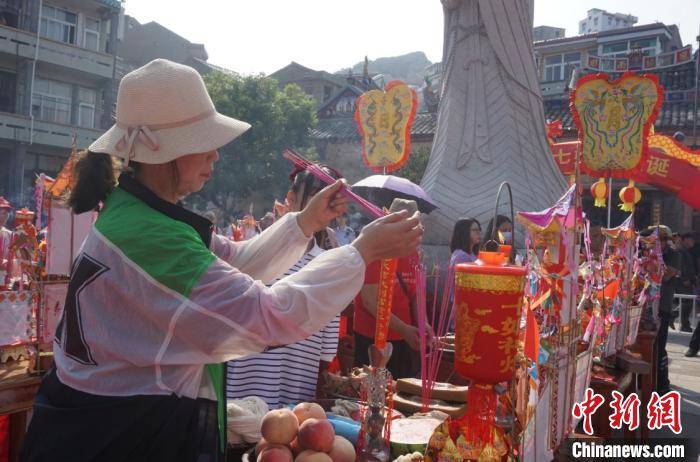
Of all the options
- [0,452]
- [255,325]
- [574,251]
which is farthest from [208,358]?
[0,452]

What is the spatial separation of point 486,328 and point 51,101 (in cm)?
1906

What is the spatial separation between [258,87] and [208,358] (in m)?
18.6

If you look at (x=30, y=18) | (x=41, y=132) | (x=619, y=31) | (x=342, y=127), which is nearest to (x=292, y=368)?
(x=41, y=132)

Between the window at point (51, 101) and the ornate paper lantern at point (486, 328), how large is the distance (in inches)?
724

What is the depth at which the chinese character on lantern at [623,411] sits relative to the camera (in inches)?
100.0

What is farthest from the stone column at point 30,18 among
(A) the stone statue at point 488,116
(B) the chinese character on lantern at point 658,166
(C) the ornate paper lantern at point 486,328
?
(C) the ornate paper lantern at point 486,328

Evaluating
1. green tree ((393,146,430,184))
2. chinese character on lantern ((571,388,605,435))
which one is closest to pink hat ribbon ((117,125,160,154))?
chinese character on lantern ((571,388,605,435))

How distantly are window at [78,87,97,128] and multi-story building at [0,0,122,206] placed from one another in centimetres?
3

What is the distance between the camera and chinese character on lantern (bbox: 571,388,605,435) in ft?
7.02

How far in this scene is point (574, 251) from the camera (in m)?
1.85

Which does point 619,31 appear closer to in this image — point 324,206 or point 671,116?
point 671,116

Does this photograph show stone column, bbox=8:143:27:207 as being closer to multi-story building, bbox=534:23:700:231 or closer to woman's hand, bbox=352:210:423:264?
multi-story building, bbox=534:23:700:231

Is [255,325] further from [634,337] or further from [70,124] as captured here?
[70,124]

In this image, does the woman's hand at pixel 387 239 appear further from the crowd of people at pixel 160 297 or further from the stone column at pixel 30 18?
the stone column at pixel 30 18
